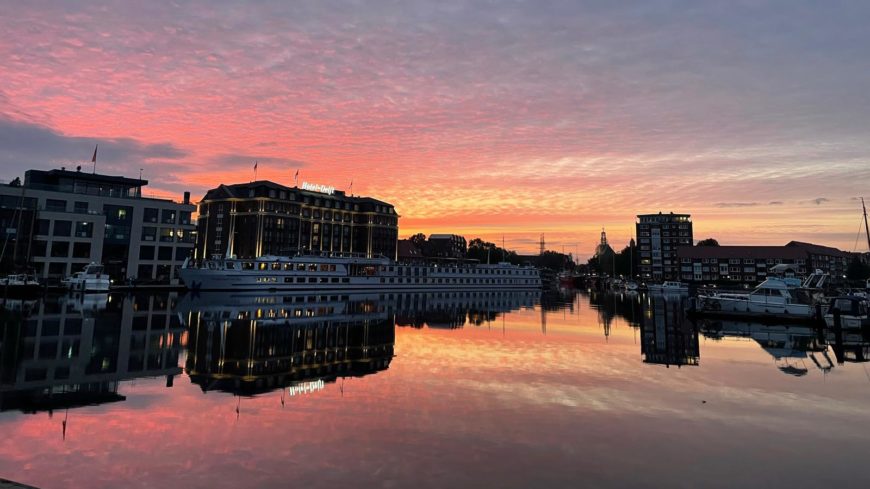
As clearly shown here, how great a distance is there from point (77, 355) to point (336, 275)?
72131mm

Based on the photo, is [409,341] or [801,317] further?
[801,317]

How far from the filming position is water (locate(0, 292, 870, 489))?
34.7 feet

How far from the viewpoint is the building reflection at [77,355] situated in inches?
628

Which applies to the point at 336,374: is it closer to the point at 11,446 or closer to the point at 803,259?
the point at 11,446

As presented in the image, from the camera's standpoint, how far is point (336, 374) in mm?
20516

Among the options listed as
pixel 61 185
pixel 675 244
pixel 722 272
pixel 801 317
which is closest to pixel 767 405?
pixel 801 317

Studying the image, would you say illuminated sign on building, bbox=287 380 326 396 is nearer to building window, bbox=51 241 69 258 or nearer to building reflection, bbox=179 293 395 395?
building reflection, bbox=179 293 395 395

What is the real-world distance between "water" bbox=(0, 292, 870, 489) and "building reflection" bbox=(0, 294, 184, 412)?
5.4 inches

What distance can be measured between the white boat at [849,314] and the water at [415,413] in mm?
15408

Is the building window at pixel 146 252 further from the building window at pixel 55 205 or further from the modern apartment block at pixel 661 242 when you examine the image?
the modern apartment block at pixel 661 242

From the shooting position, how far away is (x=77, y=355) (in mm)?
22484

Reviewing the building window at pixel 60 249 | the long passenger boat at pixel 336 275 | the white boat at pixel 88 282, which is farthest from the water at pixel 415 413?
the building window at pixel 60 249

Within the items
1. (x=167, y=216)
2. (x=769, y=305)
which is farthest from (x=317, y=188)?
(x=769, y=305)

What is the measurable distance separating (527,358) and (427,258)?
165 m
